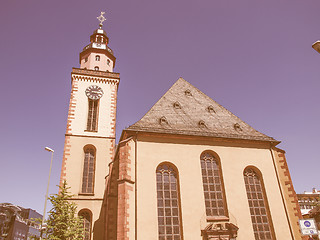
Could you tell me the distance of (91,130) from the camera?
20719 millimetres

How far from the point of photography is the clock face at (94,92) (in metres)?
22.6

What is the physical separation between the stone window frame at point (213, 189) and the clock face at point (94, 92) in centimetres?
1231

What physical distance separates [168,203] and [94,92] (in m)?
14.0

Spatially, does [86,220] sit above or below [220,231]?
above

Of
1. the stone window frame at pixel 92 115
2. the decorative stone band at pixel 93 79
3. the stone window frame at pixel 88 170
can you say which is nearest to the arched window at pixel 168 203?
the stone window frame at pixel 88 170

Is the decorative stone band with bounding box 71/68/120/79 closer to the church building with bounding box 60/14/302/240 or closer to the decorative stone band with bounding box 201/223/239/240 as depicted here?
the church building with bounding box 60/14/302/240

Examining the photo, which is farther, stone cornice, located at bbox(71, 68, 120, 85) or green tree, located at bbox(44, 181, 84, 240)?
stone cornice, located at bbox(71, 68, 120, 85)

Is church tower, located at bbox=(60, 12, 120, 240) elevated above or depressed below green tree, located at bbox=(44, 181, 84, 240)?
above

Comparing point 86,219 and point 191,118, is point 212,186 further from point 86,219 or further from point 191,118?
point 86,219

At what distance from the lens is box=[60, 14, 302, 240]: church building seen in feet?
40.8

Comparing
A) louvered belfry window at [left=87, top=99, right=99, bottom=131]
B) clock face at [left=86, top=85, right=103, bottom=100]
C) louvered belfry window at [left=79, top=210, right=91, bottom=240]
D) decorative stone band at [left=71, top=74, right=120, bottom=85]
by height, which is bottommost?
louvered belfry window at [left=79, top=210, right=91, bottom=240]

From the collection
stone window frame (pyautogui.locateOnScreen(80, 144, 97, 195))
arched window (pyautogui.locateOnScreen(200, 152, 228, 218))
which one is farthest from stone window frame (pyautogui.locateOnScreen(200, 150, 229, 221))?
stone window frame (pyautogui.locateOnScreen(80, 144, 97, 195))

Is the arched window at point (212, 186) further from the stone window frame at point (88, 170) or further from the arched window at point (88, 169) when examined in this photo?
the arched window at point (88, 169)

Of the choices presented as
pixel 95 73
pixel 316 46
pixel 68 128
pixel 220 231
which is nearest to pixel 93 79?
pixel 95 73
